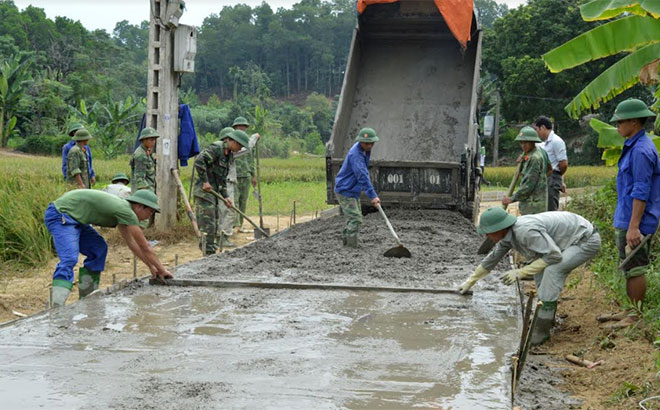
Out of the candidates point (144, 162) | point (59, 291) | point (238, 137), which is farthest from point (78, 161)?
point (59, 291)

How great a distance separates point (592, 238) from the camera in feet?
18.6

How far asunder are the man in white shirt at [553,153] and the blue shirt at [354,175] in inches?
73.3

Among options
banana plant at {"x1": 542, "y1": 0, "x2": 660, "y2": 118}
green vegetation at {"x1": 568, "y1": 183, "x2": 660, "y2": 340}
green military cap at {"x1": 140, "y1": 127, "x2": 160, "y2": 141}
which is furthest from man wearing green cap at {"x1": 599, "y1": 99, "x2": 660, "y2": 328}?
green military cap at {"x1": 140, "y1": 127, "x2": 160, "y2": 141}

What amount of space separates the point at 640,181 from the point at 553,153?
359 centimetres

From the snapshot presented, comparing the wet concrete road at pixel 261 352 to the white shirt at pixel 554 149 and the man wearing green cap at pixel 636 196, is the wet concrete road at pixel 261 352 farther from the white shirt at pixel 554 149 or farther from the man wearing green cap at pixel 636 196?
the white shirt at pixel 554 149

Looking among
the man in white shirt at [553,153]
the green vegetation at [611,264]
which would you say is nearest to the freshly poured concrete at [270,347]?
the green vegetation at [611,264]

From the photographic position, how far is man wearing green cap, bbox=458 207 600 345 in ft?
17.6

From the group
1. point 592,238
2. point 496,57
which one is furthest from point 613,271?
point 496,57

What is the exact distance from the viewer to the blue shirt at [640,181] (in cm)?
543

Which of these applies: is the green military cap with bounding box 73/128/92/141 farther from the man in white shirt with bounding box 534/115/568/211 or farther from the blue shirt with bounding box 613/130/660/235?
the blue shirt with bounding box 613/130/660/235

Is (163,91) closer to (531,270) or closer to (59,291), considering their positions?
(59,291)

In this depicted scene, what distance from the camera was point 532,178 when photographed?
795 cm

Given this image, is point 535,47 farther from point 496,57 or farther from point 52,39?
point 52,39

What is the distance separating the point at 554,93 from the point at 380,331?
3008 cm
